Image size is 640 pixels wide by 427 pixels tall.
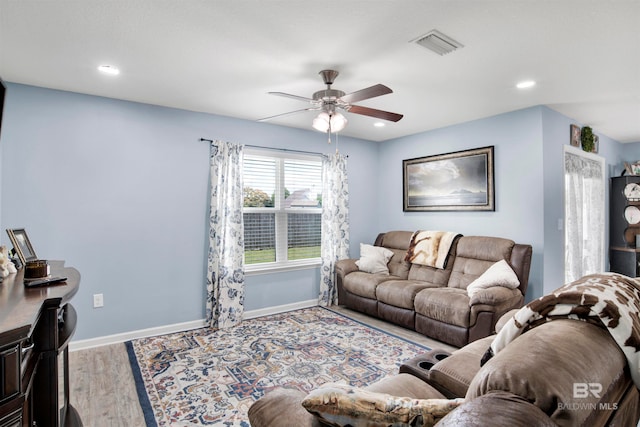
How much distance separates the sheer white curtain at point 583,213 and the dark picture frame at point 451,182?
3.27 feet

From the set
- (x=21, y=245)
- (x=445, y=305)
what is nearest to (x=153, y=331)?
(x=21, y=245)

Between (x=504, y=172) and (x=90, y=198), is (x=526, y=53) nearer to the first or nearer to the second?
(x=504, y=172)

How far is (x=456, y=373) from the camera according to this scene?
1582 mm

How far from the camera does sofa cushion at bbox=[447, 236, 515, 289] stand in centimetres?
384

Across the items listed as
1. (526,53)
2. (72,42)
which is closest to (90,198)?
(72,42)

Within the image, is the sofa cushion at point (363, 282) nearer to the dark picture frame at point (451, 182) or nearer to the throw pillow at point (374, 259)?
the throw pillow at point (374, 259)

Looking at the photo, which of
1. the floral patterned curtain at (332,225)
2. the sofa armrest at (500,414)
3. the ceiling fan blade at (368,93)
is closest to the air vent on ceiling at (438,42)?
the ceiling fan blade at (368,93)

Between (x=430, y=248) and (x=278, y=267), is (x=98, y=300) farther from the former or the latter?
(x=430, y=248)

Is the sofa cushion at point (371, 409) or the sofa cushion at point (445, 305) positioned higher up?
the sofa cushion at point (371, 409)

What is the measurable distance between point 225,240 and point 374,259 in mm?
2093

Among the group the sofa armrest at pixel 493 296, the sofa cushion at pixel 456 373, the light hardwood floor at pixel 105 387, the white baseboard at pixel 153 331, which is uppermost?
the sofa cushion at pixel 456 373

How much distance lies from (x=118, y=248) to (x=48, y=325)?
2313mm

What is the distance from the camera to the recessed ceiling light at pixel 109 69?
281cm

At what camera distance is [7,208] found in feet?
10.2
